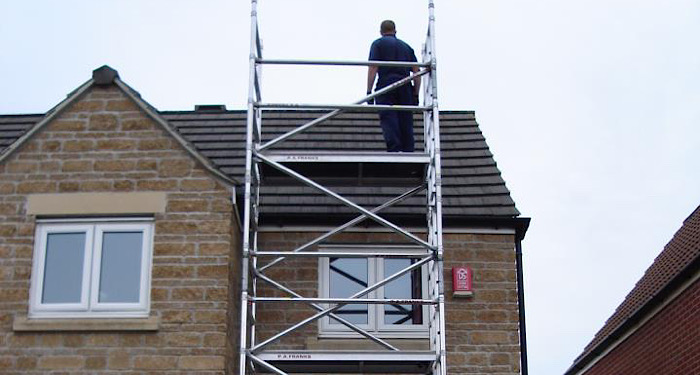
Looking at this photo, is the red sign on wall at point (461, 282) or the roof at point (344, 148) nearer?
the red sign on wall at point (461, 282)

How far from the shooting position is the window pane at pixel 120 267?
1066 centimetres

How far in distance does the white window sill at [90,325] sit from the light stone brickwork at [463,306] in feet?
6.71

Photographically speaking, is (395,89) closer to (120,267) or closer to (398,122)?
(398,122)

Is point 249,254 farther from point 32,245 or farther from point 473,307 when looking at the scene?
point 473,307

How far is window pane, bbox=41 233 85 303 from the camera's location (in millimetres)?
10711

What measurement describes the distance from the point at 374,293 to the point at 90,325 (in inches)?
143

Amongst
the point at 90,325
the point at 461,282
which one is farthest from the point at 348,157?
the point at 90,325

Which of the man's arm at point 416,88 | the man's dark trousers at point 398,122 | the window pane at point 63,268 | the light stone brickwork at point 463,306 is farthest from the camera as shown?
the light stone brickwork at point 463,306

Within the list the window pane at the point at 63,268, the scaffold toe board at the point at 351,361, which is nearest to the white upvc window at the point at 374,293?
the scaffold toe board at the point at 351,361

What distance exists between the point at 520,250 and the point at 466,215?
0.88 meters

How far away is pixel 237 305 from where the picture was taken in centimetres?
1140

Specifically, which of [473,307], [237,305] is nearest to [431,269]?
[473,307]

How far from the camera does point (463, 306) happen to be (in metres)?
12.2

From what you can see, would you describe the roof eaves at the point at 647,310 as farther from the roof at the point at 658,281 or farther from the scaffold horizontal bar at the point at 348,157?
the scaffold horizontal bar at the point at 348,157
